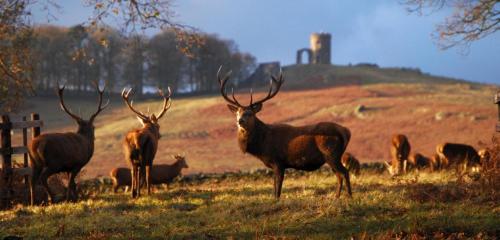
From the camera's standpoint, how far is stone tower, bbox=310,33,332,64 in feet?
336

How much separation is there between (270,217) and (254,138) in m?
2.95

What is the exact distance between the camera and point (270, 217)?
11.0 meters

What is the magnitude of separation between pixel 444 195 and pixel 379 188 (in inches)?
92.1

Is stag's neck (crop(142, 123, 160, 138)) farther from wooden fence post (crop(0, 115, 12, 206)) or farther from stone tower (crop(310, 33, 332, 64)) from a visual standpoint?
stone tower (crop(310, 33, 332, 64))

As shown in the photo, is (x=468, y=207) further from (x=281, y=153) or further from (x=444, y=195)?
(x=281, y=153)

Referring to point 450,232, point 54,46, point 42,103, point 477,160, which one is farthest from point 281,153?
point 54,46

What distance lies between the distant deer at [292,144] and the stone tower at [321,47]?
89.0m

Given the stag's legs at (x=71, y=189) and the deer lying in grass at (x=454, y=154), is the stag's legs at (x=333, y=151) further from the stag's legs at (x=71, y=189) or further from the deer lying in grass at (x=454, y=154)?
the deer lying in grass at (x=454, y=154)

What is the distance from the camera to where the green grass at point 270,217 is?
1016cm

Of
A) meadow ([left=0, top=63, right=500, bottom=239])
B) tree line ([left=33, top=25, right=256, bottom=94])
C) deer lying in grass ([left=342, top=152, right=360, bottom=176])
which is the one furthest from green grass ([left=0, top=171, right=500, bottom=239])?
tree line ([left=33, top=25, right=256, bottom=94])

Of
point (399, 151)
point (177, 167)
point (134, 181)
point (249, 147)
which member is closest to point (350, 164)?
point (399, 151)

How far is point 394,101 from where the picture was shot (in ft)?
178

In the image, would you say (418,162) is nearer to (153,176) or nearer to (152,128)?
(153,176)

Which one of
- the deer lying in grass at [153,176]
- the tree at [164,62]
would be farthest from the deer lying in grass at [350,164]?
the tree at [164,62]
